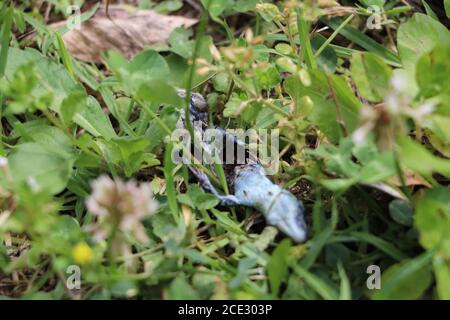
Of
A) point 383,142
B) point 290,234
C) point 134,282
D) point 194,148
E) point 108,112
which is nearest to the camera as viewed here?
point 383,142

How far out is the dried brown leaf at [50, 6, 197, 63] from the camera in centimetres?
229

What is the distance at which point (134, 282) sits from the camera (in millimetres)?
1391

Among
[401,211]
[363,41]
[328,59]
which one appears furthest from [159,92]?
[363,41]

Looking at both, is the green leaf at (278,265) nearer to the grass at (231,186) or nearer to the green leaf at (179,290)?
the grass at (231,186)

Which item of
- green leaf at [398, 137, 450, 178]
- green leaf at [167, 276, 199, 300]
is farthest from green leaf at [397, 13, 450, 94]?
green leaf at [167, 276, 199, 300]

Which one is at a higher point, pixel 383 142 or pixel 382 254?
pixel 383 142

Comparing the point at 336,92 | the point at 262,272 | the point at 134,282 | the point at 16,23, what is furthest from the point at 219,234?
the point at 16,23

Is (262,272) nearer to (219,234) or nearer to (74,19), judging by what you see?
(219,234)

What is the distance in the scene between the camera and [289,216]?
1544 millimetres

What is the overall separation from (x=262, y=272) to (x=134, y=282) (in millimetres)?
295

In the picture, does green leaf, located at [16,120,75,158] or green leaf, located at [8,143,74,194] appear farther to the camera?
green leaf, located at [16,120,75,158]

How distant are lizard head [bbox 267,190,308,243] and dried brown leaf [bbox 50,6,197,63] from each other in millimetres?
972

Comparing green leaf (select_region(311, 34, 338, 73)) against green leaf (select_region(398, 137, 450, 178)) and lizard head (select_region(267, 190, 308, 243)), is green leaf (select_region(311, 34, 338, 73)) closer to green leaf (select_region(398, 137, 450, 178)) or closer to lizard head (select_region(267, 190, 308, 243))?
lizard head (select_region(267, 190, 308, 243))

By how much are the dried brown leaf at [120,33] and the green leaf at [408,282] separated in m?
1.31
